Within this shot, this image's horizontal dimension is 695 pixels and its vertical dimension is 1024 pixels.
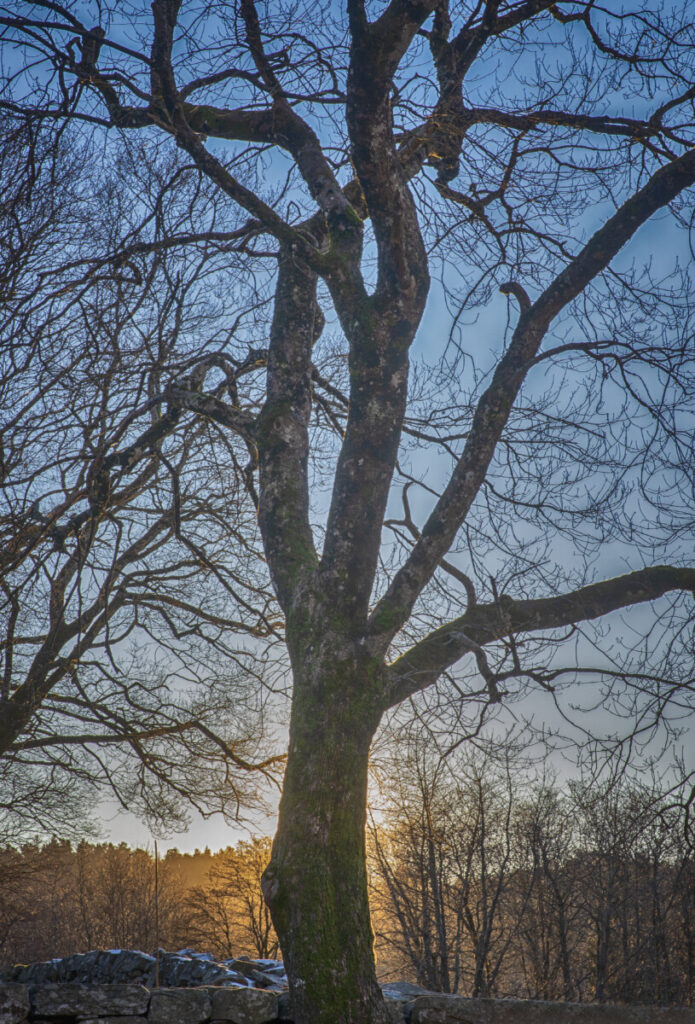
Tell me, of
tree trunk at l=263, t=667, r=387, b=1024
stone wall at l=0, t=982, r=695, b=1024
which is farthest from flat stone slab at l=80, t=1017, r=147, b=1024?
tree trunk at l=263, t=667, r=387, b=1024

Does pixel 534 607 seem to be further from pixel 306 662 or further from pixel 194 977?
pixel 194 977

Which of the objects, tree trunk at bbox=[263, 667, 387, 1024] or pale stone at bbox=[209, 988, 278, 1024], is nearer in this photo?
tree trunk at bbox=[263, 667, 387, 1024]

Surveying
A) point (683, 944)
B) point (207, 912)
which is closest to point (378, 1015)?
point (683, 944)

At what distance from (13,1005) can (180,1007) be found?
95 centimetres

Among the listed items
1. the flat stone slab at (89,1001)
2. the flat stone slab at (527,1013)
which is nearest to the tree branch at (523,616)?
the flat stone slab at (527,1013)

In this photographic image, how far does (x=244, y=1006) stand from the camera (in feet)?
13.5

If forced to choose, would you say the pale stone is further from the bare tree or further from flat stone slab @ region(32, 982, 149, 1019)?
the bare tree

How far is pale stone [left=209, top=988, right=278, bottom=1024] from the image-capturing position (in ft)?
13.3

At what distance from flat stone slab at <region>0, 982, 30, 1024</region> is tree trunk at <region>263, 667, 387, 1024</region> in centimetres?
206

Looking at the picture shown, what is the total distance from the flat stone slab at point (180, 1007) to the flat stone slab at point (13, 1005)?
2.32 ft

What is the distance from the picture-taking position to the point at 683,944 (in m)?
8.28

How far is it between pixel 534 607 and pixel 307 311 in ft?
8.32

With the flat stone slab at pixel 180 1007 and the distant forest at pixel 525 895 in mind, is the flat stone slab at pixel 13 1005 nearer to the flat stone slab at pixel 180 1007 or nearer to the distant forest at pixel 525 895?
the flat stone slab at pixel 180 1007

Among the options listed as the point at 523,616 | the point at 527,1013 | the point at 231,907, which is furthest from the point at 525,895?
the point at 231,907
